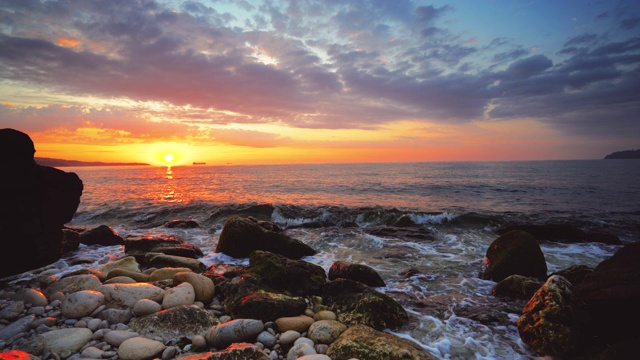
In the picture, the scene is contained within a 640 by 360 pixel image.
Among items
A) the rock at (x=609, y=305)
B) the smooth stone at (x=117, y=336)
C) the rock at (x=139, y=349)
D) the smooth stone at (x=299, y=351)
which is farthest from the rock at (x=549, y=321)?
the smooth stone at (x=117, y=336)

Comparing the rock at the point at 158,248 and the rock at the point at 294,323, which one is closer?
the rock at the point at 294,323

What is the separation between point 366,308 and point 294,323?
5.08 feet

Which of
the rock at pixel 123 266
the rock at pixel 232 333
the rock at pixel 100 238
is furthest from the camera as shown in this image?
the rock at pixel 100 238

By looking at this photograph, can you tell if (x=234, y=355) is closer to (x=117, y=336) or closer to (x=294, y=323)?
(x=294, y=323)

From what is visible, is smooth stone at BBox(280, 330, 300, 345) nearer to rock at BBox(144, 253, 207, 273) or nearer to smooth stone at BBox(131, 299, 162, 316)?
smooth stone at BBox(131, 299, 162, 316)

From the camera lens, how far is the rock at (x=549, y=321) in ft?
15.5

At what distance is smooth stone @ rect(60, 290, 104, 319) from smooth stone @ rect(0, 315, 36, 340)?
1.35 ft

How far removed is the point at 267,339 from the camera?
4.57 meters

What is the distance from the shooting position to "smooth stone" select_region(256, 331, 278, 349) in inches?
178

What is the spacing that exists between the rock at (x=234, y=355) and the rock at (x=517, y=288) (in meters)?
6.38

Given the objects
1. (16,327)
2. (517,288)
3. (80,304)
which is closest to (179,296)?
(80,304)

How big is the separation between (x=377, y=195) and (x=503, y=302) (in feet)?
75.9

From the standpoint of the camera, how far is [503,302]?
691 cm

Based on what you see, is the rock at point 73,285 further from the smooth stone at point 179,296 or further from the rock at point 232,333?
the rock at point 232,333
